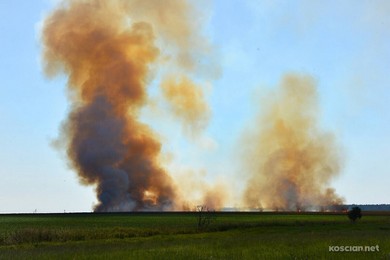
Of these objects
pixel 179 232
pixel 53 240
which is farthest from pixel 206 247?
pixel 179 232

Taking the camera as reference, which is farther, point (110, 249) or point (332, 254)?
point (110, 249)

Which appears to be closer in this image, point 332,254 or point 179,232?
point 332,254

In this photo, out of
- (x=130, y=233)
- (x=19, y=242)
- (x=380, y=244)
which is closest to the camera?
(x=380, y=244)

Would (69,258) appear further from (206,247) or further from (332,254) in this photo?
(332,254)

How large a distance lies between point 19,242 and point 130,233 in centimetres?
1442

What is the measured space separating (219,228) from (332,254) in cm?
3864

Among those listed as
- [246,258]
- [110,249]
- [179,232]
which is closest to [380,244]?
[246,258]

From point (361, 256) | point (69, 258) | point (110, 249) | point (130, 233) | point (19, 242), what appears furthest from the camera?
point (130, 233)

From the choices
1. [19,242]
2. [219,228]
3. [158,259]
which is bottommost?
[158,259]

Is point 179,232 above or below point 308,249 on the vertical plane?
above

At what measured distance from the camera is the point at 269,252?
2986 centimetres

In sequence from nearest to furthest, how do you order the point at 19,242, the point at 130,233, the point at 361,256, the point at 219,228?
the point at 361,256 → the point at 19,242 → the point at 130,233 → the point at 219,228

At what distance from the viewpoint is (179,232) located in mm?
58062

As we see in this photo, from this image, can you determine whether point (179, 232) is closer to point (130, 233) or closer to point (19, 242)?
point (130, 233)
